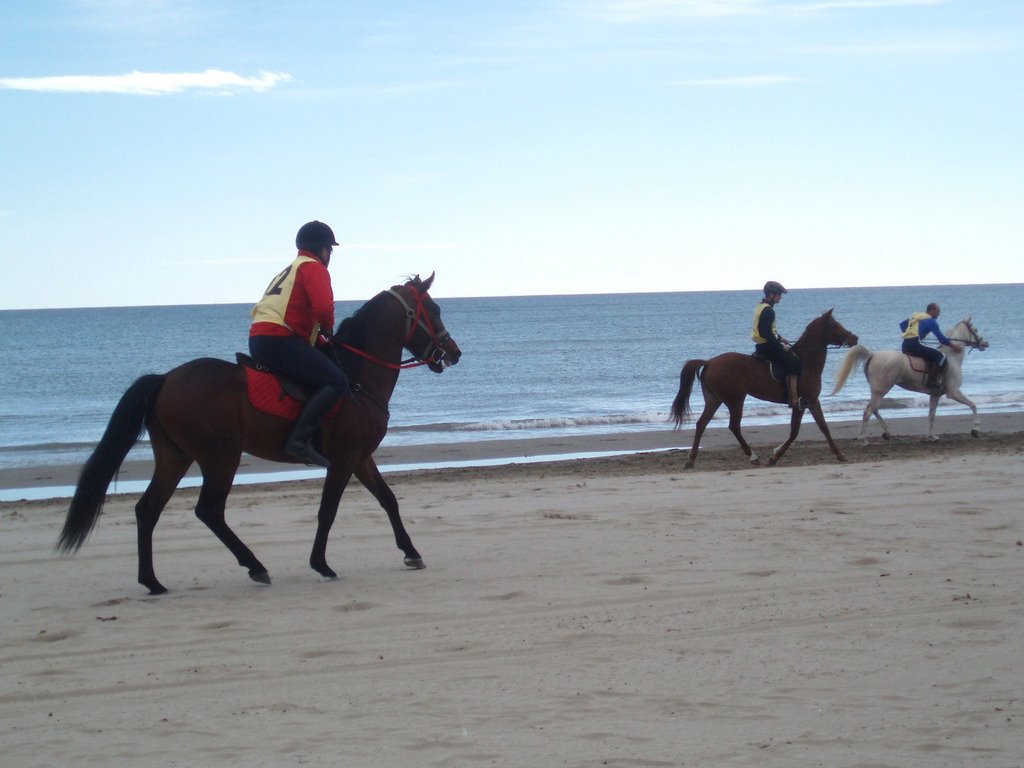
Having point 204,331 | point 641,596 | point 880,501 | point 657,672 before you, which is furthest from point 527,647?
point 204,331

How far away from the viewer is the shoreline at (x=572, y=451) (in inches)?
617

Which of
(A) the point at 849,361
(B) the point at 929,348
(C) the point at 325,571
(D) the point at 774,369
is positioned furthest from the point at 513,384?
(C) the point at 325,571

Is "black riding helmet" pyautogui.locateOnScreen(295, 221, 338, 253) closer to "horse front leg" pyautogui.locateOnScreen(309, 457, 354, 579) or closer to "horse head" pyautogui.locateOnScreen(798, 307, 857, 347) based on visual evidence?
"horse front leg" pyautogui.locateOnScreen(309, 457, 354, 579)

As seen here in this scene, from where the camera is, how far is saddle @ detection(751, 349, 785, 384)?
49.7 ft

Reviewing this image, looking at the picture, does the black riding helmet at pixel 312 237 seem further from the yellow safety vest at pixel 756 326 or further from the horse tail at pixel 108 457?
the yellow safety vest at pixel 756 326

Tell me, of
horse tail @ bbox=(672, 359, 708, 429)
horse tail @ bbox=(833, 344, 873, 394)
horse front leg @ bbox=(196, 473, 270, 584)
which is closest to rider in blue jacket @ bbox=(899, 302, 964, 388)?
horse tail @ bbox=(833, 344, 873, 394)

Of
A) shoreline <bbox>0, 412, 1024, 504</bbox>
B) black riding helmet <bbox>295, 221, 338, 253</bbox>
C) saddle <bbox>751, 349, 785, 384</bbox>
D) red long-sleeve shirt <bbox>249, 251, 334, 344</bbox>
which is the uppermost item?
black riding helmet <bbox>295, 221, 338, 253</bbox>

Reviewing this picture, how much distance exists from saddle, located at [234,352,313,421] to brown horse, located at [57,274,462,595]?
46mm

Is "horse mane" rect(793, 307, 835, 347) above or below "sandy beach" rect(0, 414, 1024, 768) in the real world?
above

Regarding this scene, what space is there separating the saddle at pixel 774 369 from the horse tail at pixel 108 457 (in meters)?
9.94

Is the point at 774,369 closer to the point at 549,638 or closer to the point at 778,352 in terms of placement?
the point at 778,352

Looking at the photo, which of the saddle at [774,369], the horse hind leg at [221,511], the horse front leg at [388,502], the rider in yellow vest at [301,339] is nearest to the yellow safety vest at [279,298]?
the rider in yellow vest at [301,339]

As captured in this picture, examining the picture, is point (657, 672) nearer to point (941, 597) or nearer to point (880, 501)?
point (941, 597)

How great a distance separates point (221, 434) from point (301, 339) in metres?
0.82
